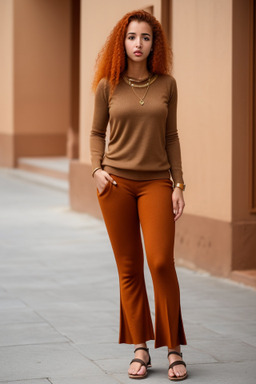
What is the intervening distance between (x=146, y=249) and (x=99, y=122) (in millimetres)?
721

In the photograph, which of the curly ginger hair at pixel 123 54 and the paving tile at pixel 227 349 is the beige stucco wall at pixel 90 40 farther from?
the curly ginger hair at pixel 123 54

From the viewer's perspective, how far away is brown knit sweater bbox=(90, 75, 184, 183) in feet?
15.7

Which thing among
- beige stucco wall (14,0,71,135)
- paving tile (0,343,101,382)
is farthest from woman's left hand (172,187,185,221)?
beige stucco wall (14,0,71,135)

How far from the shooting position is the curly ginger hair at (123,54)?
15.8 ft

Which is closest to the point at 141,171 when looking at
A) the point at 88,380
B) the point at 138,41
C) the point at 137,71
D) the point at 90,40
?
the point at 137,71

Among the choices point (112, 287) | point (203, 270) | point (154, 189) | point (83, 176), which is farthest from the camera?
point (83, 176)

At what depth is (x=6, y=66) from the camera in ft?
64.9

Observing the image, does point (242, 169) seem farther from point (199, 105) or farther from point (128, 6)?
point (128, 6)

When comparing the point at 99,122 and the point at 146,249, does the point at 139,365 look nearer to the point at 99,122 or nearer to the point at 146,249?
the point at 146,249

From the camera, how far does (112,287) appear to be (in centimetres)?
762

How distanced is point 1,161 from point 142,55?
15.5 meters

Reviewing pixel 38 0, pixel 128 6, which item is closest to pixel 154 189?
pixel 128 6

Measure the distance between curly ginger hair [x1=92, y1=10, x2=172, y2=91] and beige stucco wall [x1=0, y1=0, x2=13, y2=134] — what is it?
1458 cm

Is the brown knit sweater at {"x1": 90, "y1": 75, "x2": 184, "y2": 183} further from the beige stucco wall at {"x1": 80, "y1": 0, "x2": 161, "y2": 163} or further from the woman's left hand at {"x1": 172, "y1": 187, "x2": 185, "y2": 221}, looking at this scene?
the beige stucco wall at {"x1": 80, "y1": 0, "x2": 161, "y2": 163}
